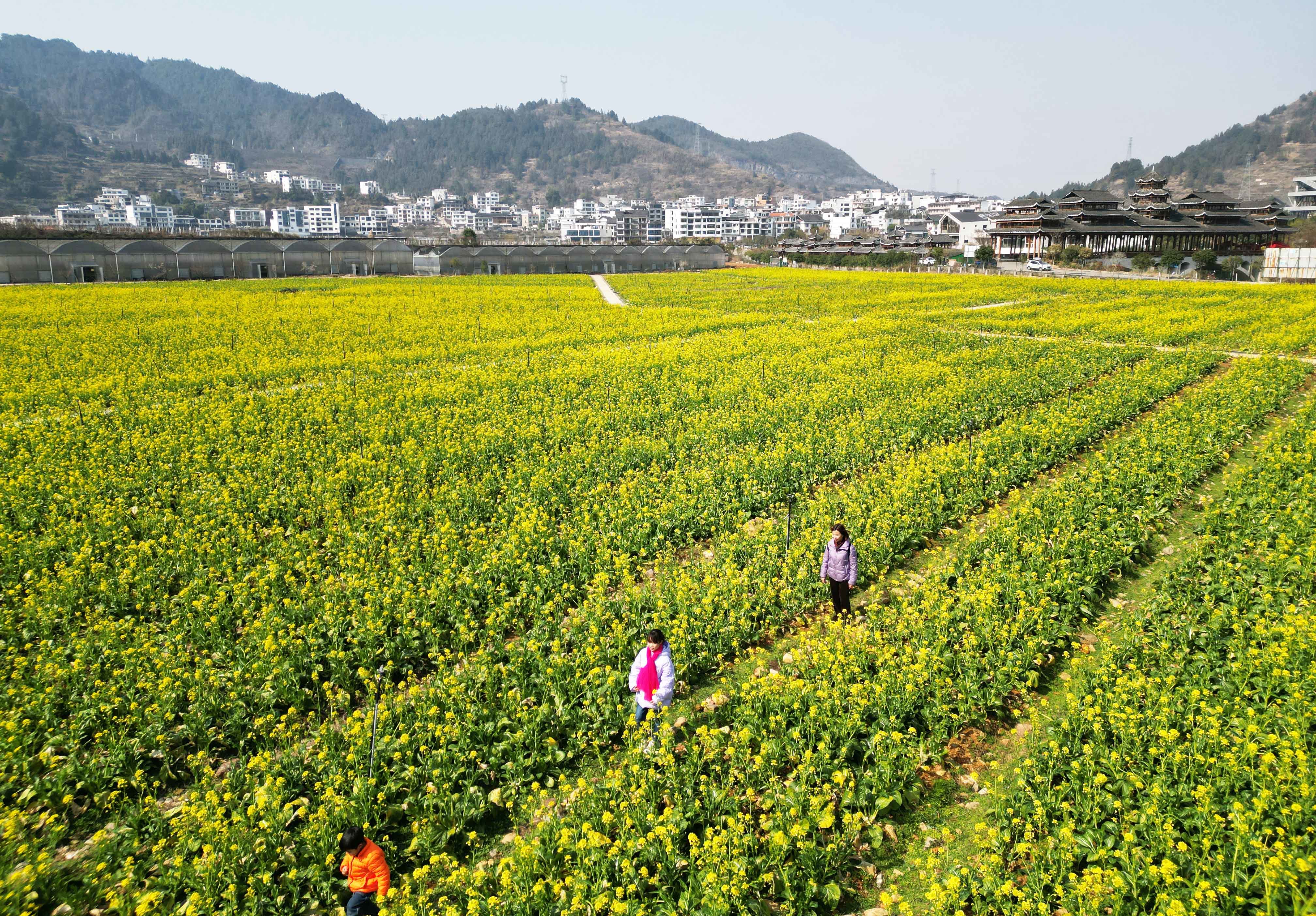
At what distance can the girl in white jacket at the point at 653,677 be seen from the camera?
755 cm

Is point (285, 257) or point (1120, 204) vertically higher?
point (1120, 204)

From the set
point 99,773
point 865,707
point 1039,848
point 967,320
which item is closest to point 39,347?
point 99,773

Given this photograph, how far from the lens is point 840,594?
998cm

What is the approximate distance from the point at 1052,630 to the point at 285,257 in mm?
84946

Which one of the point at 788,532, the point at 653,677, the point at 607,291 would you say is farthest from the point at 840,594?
the point at 607,291

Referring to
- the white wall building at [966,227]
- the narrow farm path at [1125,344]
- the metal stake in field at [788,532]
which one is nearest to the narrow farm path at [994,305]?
the narrow farm path at [1125,344]

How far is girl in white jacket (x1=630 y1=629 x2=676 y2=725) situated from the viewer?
7.55 m

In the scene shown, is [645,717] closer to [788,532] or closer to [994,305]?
[788,532]

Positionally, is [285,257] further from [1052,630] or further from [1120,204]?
[1120,204]

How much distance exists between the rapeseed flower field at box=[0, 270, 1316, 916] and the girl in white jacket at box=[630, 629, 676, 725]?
0.36m

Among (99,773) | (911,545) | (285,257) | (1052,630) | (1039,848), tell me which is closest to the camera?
(1039,848)

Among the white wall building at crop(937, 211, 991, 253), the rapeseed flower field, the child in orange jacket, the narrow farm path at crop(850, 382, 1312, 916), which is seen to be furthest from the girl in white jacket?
the white wall building at crop(937, 211, 991, 253)

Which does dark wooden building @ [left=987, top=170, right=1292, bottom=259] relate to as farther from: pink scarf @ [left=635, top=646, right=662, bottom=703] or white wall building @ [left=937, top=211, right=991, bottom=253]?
pink scarf @ [left=635, top=646, right=662, bottom=703]

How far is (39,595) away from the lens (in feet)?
33.5
